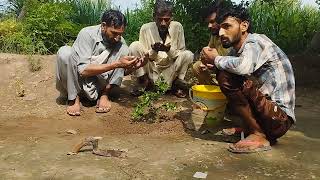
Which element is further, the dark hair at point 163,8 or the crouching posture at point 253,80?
the dark hair at point 163,8

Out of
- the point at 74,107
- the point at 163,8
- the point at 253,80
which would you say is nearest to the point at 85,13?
the point at 163,8

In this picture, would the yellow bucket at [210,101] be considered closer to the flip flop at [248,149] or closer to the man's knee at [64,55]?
the flip flop at [248,149]

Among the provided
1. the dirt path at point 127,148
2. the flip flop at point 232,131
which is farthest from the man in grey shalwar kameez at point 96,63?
the flip flop at point 232,131

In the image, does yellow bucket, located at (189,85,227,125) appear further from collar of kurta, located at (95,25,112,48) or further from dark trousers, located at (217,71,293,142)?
collar of kurta, located at (95,25,112,48)

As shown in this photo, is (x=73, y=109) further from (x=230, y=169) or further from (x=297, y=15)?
(x=297, y=15)

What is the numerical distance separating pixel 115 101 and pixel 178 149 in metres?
1.83

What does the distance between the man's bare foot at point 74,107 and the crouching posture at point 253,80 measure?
5.83 ft

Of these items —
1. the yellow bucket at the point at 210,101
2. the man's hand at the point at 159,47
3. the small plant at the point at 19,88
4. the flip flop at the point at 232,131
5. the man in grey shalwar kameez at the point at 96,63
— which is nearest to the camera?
the flip flop at the point at 232,131

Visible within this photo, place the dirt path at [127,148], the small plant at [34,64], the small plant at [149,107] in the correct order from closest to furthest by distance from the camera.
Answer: the dirt path at [127,148]
the small plant at [149,107]
the small plant at [34,64]

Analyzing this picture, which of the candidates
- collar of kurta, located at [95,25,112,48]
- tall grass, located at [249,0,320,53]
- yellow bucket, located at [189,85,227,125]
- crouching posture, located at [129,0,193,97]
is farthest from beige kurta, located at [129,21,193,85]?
tall grass, located at [249,0,320,53]

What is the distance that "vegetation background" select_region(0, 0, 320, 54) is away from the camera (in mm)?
7531

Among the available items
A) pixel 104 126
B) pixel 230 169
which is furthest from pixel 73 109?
pixel 230 169

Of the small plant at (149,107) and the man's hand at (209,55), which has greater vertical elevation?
the man's hand at (209,55)

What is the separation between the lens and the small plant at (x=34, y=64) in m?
6.75
